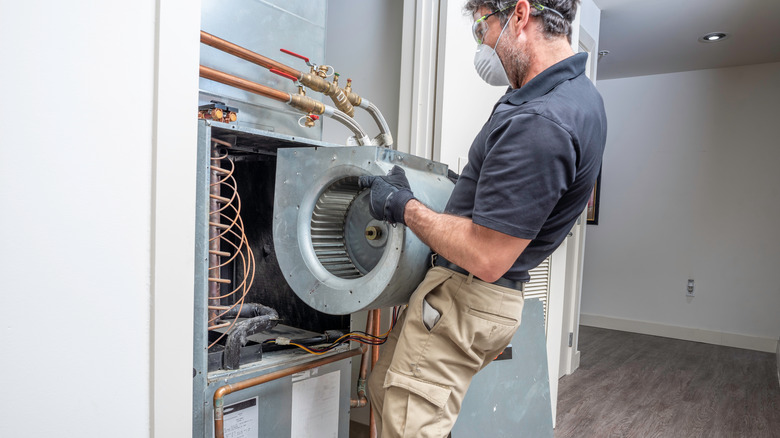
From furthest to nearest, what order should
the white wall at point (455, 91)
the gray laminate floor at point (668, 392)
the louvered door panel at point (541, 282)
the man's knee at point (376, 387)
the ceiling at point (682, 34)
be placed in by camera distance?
1. the ceiling at point (682, 34)
2. the gray laminate floor at point (668, 392)
3. the louvered door panel at point (541, 282)
4. the white wall at point (455, 91)
5. the man's knee at point (376, 387)

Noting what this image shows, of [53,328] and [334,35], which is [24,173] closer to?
[53,328]

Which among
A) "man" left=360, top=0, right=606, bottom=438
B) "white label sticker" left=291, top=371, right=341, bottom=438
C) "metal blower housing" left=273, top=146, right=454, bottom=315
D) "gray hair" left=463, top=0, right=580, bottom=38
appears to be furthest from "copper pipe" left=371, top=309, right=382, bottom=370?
"gray hair" left=463, top=0, right=580, bottom=38

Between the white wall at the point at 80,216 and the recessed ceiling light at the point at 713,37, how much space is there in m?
3.70

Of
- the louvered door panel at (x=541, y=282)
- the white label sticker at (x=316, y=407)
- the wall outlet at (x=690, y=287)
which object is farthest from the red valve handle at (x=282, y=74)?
the wall outlet at (x=690, y=287)

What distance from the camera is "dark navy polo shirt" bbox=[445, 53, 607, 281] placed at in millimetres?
926

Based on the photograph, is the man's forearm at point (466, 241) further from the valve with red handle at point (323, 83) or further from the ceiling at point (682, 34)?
the ceiling at point (682, 34)

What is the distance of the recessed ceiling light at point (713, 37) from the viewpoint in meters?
3.43

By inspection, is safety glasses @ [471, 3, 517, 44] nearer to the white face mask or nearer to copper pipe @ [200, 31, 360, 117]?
the white face mask

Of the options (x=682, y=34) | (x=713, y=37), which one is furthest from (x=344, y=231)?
(x=713, y=37)

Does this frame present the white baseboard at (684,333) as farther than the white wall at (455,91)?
Yes

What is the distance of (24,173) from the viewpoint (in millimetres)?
696

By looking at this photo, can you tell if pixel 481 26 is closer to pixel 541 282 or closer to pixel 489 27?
pixel 489 27

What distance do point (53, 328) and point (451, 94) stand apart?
56.3 inches

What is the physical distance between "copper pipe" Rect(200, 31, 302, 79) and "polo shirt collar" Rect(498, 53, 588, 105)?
25.8 inches
